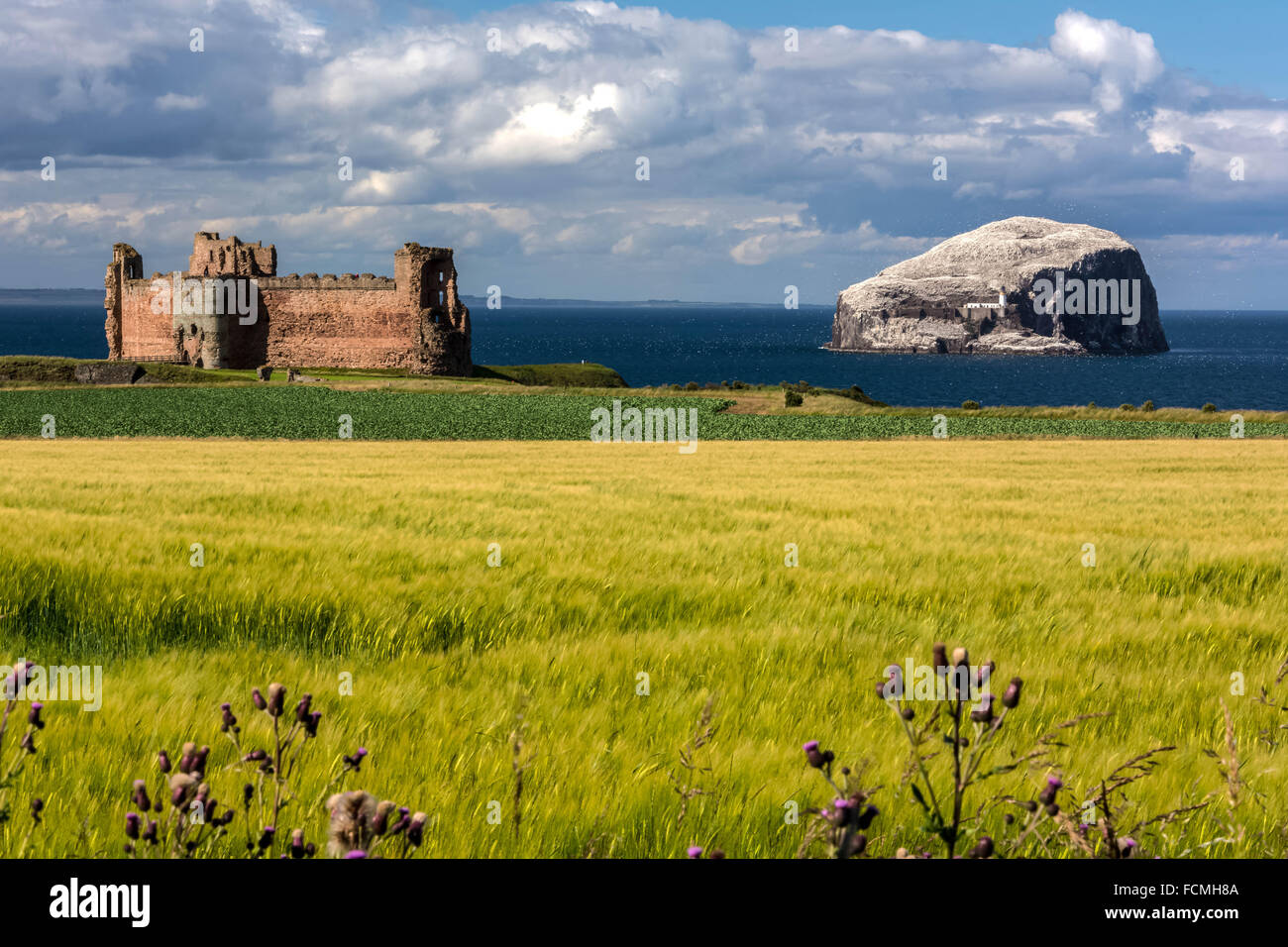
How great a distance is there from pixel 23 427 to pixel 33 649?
49.3 meters

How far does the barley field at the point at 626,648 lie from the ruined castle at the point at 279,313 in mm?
73551

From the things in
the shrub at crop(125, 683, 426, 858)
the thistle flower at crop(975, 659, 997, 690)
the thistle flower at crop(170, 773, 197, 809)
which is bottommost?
the shrub at crop(125, 683, 426, 858)

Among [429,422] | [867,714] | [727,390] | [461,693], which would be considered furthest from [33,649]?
[727,390]

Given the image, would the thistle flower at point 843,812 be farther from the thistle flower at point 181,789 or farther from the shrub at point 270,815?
the thistle flower at point 181,789

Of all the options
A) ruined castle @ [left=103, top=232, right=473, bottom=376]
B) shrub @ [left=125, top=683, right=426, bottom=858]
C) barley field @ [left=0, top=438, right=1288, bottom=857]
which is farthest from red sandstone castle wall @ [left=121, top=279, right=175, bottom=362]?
shrub @ [left=125, top=683, right=426, bottom=858]

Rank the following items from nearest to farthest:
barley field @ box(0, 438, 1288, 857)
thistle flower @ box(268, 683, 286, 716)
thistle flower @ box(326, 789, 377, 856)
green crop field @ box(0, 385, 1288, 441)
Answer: thistle flower @ box(326, 789, 377, 856)
thistle flower @ box(268, 683, 286, 716)
barley field @ box(0, 438, 1288, 857)
green crop field @ box(0, 385, 1288, 441)

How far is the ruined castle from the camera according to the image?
8962 cm

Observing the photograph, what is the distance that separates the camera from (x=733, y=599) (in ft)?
31.1

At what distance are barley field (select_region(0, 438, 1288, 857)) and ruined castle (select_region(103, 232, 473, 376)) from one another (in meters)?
73.6

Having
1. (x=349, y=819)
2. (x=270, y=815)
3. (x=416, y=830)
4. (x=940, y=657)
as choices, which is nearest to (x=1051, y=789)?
(x=940, y=657)

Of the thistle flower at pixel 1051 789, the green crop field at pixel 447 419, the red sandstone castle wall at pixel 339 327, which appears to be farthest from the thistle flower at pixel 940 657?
the red sandstone castle wall at pixel 339 327

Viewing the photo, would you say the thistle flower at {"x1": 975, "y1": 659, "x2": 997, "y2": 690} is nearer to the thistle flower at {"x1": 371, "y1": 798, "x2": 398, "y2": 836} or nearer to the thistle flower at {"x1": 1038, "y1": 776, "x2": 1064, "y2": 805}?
the thistle flower at {"x1": 1038, "y1": 776, "x2": 1064, "y2": 805}
